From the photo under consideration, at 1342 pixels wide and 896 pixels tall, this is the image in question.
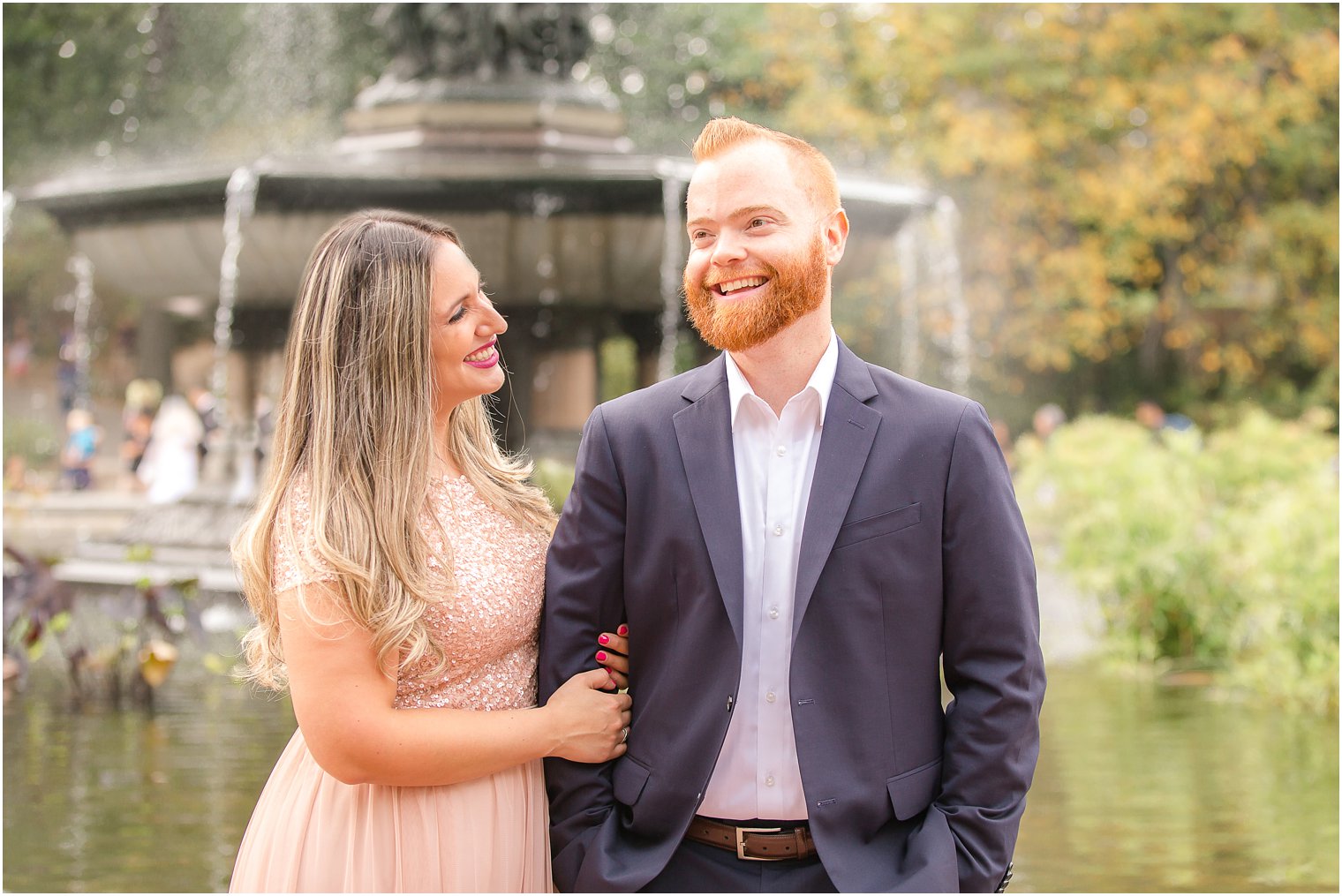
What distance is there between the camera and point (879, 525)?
214 cm

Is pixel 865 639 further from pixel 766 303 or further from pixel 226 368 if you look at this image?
pixel 226 368

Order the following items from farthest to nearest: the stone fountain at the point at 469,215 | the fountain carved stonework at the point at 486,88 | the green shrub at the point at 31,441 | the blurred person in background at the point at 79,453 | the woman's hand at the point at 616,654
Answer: the green shrub at the point at 31,441
the blurred person in background at the point at 79,453
the fountain carved stonework at the point at 486,88
the stone fountain at the point at 469,215
the woman's hand at the point at 616,654

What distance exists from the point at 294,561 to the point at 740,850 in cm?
83

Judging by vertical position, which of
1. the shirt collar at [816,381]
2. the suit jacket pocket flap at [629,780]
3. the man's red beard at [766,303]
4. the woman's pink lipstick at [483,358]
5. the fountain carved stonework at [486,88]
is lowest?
the suit jacket pocket flap at [629,780]

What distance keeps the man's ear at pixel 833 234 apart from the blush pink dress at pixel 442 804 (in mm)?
745

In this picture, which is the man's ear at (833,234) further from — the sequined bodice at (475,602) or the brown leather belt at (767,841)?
the brown leather belt at (767,841)

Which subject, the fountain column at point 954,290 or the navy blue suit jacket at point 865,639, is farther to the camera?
the fountain column at point 954,290

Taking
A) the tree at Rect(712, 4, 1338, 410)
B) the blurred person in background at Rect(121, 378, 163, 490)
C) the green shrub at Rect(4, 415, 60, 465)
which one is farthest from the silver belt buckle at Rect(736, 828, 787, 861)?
the green shrub at Rect(4, 415, 60, 465)

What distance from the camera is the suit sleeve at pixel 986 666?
211 centimetres

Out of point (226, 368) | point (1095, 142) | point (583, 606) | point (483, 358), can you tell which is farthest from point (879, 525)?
point (1095, 142)

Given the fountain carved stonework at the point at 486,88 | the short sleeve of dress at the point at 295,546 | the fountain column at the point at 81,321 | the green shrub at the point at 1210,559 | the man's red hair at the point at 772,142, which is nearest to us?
the short sleeve of dress at the point at 295,546

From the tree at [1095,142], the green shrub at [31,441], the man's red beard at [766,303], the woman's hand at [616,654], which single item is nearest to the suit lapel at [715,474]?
the man's red beard at [766,303]

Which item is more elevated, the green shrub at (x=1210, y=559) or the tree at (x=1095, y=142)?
the tree at (x=1095, y=142)

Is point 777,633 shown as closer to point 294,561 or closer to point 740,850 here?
point 740,850
